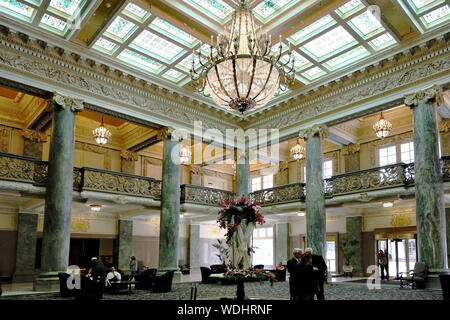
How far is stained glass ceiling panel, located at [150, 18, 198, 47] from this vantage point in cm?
1130

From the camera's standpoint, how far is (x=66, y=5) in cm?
1055

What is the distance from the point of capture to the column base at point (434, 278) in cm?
1052

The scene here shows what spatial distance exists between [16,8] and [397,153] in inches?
586

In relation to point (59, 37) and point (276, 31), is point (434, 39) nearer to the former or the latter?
point (276, 31)

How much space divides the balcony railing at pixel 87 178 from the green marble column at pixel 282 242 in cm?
830

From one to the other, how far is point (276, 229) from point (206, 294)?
11.0 m

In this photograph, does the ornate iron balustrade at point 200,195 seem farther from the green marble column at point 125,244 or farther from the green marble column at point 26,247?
the green marble column at point 26,247

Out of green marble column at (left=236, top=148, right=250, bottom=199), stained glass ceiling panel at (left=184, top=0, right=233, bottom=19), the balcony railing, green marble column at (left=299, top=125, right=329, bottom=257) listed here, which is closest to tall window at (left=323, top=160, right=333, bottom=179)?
green marble column at (left=236, top=148, right=250, bottom=199)

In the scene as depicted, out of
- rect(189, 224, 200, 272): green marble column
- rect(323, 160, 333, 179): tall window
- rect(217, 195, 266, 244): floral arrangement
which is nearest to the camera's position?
rect(217, 195, 266, 244): floral arrangement

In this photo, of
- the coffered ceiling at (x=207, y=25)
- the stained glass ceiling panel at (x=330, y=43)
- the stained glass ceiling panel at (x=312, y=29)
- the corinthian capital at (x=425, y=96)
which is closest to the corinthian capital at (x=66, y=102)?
the coffered ceiling at (x=207, y=25)

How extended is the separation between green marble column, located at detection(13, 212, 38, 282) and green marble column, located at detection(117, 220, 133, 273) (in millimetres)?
3970

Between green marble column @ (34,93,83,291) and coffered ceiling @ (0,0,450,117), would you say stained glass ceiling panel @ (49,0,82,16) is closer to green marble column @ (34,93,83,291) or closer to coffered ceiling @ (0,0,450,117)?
coffered ceiling @ (0,0,450,117)

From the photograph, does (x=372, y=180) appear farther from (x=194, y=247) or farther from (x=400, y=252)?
(x=194, y=247)
